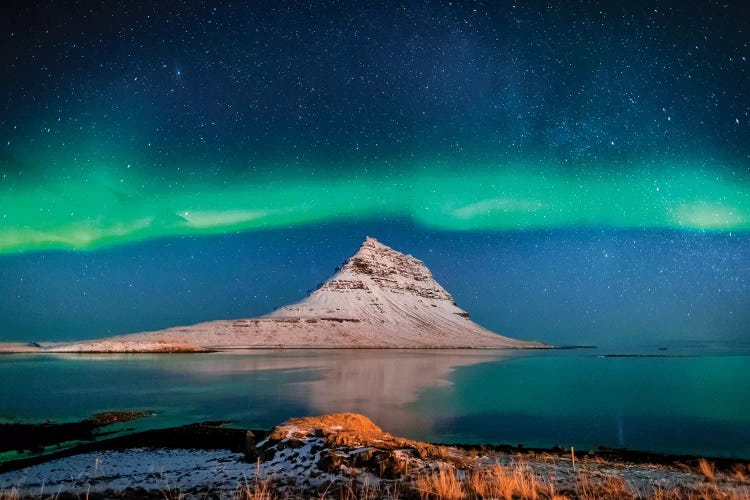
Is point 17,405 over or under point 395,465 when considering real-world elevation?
under

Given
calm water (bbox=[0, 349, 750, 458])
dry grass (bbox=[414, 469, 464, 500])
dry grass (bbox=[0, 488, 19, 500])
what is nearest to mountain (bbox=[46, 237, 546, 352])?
calm water (bbox=[0, 349, 750, 458])

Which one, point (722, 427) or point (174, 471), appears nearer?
point (174, 471)

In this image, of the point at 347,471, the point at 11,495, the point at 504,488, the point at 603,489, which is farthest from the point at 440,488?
the point at 11,495

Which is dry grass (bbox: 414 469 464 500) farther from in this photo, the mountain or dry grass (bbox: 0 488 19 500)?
the mountain

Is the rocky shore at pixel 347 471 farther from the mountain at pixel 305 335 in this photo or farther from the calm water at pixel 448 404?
the mountain at pixel 305 335

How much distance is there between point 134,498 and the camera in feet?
30.8

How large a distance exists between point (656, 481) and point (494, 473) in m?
3.37

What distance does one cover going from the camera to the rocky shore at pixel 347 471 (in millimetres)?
9125

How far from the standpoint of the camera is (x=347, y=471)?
10430 mm

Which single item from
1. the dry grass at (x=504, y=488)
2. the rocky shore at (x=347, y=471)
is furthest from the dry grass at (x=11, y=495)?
the dry grass at (x=504, y=488)

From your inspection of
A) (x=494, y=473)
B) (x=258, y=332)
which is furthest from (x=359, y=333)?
(x=494, y=473)

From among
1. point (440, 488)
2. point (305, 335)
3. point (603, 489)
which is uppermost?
point (440, 488)

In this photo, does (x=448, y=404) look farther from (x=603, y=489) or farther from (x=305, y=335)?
(x=305, y=335)

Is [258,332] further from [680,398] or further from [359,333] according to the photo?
[680,398]
